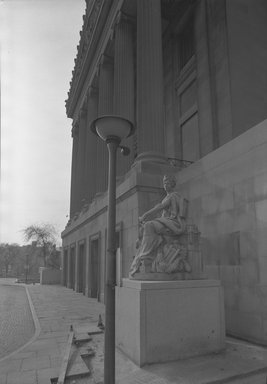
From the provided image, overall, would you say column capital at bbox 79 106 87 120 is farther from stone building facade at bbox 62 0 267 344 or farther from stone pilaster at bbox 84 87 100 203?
stone pilaster at bbox 84 87 100 203

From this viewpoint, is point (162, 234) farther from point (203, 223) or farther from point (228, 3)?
point (228, 3)

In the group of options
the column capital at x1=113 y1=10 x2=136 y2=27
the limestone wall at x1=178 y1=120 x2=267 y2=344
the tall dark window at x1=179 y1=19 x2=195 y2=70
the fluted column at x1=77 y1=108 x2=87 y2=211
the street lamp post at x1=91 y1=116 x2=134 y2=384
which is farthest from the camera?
the fluted column at x1=77 y1=108 x2=87 y2=211

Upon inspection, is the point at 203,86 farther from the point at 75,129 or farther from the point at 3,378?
the point at 75,129

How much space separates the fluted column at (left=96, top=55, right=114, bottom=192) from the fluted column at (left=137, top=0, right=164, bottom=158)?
7188 mm

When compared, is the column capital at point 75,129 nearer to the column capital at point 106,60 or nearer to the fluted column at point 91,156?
the fluted column at point 91,156

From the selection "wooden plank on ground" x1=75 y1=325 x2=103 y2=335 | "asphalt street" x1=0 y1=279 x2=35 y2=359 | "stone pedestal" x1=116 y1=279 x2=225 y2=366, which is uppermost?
"stone pedestal" x1=116 y1=279 x2=225 y2=366

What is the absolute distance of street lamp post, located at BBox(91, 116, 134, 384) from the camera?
16.8ft

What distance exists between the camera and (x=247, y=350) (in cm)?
737

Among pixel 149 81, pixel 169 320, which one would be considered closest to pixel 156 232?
pixel 169 320

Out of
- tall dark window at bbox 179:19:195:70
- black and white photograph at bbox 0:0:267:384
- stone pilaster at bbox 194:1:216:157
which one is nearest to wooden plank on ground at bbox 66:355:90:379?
black and white photograph at bbox 0:0:267:384

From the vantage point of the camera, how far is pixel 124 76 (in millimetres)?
19625

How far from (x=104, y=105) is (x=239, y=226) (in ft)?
55.3

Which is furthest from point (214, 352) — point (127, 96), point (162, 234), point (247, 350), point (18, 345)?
point (127, 96)

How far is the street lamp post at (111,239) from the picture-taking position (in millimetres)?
5113
